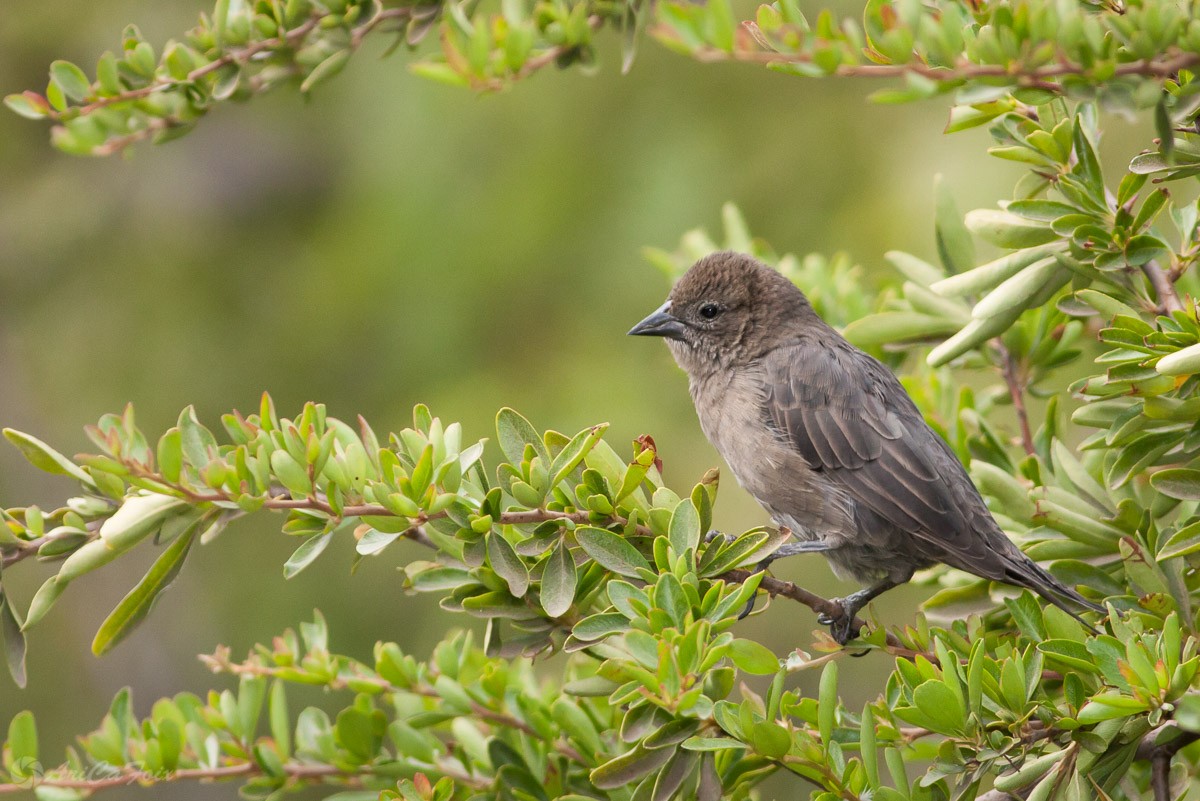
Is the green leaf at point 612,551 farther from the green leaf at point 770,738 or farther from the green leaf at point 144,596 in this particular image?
the green leaf at point 144,596

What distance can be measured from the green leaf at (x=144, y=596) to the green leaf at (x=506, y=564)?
0.59 m

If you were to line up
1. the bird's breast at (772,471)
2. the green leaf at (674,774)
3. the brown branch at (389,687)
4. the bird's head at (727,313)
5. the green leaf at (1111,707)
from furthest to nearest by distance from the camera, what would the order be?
the bird's head at (727,313), the bird's breast at (772,471), the brown branch at (389,687), the green leaf at (674,774), the green leaf at (1111,707)

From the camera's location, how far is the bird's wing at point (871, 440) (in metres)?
3.82

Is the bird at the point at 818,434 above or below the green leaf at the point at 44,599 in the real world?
below

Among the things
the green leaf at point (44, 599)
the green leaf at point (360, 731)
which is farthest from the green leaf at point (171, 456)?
the green leaf at point (360, 731)

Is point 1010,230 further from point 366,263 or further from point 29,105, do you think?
point 366,263

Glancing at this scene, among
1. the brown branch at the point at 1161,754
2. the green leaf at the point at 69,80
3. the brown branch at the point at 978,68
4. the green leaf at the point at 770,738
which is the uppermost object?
the brown branch at the point at 978,68

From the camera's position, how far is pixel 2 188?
8227 millimetres

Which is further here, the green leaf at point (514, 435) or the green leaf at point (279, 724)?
the green leaf at point (279, 724)

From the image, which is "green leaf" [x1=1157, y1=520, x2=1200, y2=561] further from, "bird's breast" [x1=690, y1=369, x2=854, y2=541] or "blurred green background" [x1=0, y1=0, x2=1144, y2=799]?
"blurred green background" [x1=0, y1=0, x2=1144, y2=799]

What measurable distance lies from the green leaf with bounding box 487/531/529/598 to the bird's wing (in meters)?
1.63

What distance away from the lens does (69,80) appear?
118 inches

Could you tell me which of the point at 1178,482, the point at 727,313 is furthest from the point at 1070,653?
the point at 727,313

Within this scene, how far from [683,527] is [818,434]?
6.07 feet
